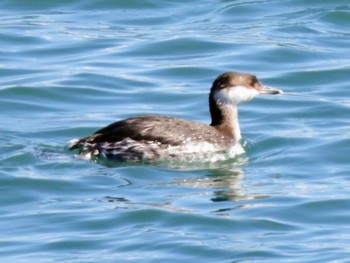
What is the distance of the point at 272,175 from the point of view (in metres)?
15.5

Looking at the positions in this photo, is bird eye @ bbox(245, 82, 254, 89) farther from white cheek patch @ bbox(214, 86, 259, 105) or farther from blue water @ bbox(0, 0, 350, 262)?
blue water @ bbox(0, 0, 350, 262)

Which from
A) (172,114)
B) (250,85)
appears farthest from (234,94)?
(172,114)

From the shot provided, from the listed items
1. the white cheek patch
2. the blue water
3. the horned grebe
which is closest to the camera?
the blue water

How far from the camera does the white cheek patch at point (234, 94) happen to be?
16625 millimetres

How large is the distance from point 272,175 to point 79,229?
107 inches

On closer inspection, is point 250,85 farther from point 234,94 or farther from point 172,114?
point 172,114

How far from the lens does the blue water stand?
13.2 m

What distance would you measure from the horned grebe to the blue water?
19cm

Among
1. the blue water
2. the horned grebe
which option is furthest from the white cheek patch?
the blue water

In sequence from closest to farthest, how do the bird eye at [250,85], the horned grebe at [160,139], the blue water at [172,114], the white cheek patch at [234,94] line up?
1. the blue water at [172,114]
2. the horned grebe at [160,139]
3. the white cheek patch at [234,94]
4. the bird eye at [250,85]

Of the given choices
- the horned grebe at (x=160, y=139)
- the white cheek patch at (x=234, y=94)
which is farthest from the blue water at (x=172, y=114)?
the white cheek patch at (x=234, y=94)

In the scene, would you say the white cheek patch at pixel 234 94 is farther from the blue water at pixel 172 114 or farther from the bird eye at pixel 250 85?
the blue water at pixel 172 114

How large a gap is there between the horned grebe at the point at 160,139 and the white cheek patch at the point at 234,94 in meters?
0.01

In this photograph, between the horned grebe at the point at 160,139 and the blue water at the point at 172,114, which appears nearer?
A: the blue water at the point at 172,114
